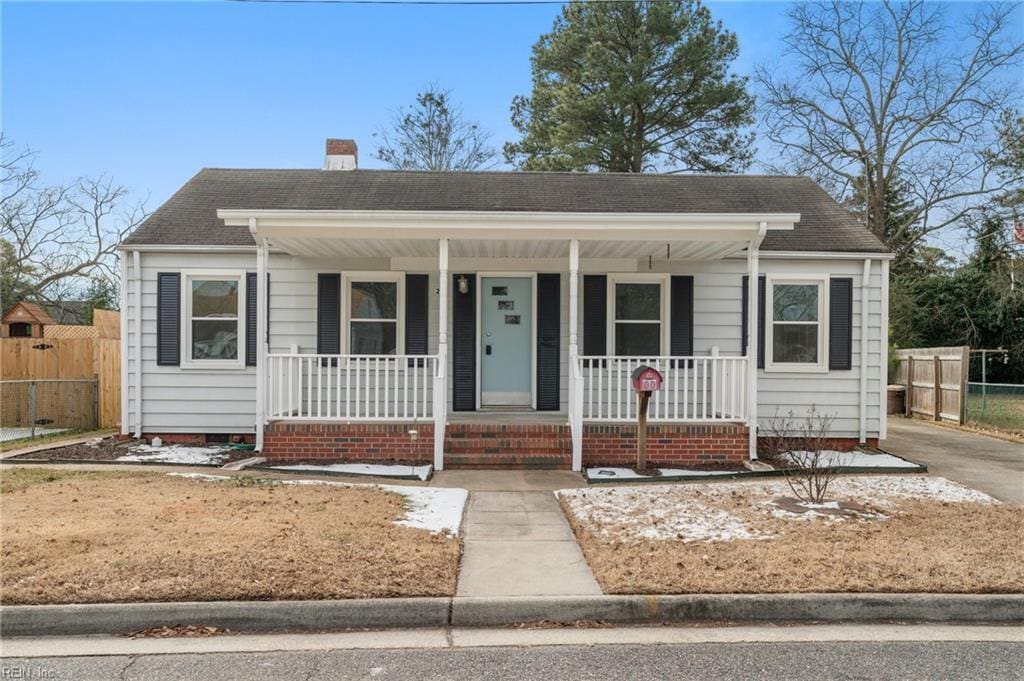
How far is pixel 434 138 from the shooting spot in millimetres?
24969

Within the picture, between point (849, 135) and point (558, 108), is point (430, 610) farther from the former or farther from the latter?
point (849, 135)

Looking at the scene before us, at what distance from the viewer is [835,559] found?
4348 millimetres

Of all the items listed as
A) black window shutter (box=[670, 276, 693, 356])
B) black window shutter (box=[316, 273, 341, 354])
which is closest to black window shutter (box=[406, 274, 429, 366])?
black window shutter (box=[316, 273, 341, 354])

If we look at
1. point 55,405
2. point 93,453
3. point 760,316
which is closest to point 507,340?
point 760,316

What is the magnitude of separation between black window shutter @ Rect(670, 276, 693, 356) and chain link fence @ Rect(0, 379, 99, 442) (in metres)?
9.77

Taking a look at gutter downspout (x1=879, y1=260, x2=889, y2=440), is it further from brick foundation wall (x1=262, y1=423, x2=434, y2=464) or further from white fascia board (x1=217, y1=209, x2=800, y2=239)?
brick foundation wall (x1=262, y1=423, x2=434, y2=464)

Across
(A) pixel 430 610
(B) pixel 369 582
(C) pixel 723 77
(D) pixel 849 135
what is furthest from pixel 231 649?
(D) pixel 849 135

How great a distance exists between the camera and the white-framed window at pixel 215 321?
9242 mm

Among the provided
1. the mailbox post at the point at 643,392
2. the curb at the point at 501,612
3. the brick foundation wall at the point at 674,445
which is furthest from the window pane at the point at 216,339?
the curb at the point at 501,612

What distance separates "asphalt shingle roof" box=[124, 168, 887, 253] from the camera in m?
9.33

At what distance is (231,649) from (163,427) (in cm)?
688

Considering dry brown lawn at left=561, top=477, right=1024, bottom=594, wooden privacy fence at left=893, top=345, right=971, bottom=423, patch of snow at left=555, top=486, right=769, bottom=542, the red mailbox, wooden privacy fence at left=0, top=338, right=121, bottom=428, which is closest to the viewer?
dry brown lawn at left=561, top=477, right=1024, bottom=594

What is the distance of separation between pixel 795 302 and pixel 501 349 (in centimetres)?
429

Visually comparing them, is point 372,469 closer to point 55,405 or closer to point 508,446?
point 508,446
